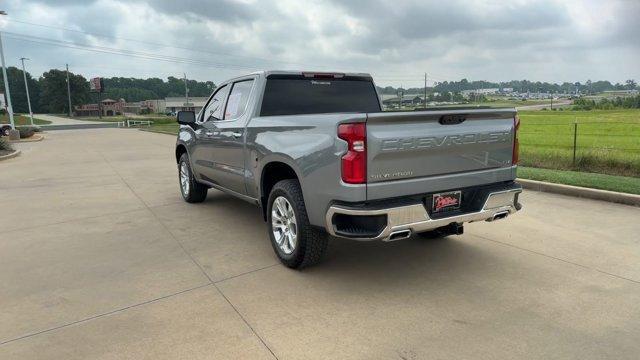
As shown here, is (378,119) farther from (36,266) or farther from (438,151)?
(36,266)

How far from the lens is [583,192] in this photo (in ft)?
22.2

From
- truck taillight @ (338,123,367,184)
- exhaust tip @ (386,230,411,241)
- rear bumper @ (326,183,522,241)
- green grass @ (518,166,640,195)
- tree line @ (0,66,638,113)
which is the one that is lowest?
green grass @ (518,166,640,195)

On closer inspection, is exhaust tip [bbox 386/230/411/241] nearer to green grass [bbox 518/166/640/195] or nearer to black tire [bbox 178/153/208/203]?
black tire [bbox 178/153/208/203]

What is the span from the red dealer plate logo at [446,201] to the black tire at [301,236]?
981mm

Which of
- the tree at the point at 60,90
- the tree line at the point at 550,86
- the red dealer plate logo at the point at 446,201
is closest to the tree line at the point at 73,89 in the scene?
the tree at the point at 60,90

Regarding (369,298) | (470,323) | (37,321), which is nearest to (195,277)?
(37,321)

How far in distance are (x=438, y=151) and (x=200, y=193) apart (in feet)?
14.6

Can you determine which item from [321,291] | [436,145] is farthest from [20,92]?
[436,145]

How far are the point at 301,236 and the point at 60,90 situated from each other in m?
129

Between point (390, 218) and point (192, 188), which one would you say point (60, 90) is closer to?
point (192, 188)

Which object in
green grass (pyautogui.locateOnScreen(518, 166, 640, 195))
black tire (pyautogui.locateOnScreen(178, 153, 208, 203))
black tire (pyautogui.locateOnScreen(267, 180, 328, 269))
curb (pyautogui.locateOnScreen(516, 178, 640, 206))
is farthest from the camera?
black tire (pyautogui.locateOnScreen(178, 153, 208, 203))

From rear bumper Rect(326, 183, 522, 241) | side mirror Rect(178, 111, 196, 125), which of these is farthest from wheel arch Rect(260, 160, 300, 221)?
side mirror Rect(178, 111, 196, 125)

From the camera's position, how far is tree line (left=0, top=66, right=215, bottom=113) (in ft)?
366

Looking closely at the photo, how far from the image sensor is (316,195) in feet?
12.1
